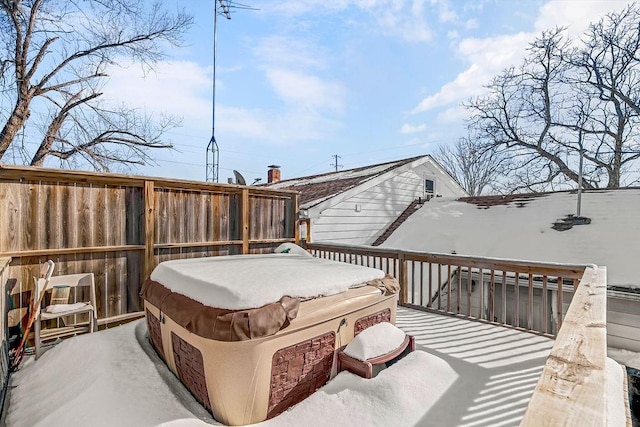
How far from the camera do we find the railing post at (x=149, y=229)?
446 cm

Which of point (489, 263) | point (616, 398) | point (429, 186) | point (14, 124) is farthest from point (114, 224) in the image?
point (429, 186)

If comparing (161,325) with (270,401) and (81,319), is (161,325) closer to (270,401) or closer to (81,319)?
(270,401)

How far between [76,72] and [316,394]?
11.6 metres

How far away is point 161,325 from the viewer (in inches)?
115

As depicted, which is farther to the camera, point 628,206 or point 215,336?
point 628,206

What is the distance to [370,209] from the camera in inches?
339

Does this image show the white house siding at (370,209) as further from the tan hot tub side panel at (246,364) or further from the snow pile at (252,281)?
the tan hot tub side panel at (246,364)

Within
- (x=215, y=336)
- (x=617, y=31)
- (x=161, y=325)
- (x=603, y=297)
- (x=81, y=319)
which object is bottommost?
(x=81, y=319)

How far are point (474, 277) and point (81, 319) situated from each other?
6.83m

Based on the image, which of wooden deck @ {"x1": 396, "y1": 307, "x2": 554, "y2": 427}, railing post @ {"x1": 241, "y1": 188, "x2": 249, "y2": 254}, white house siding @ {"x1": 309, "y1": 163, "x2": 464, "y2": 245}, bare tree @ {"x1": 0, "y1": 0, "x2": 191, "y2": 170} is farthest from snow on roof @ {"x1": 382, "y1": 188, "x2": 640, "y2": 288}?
bare tree @ {"x1": 0, "y1": 0, "x2": 191, "y2": 170}

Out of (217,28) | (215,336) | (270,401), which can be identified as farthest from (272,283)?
(217,28)

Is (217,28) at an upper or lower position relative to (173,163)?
upper

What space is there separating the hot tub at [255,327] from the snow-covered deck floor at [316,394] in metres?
0.16

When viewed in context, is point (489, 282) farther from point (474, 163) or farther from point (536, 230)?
point (474, 163)
